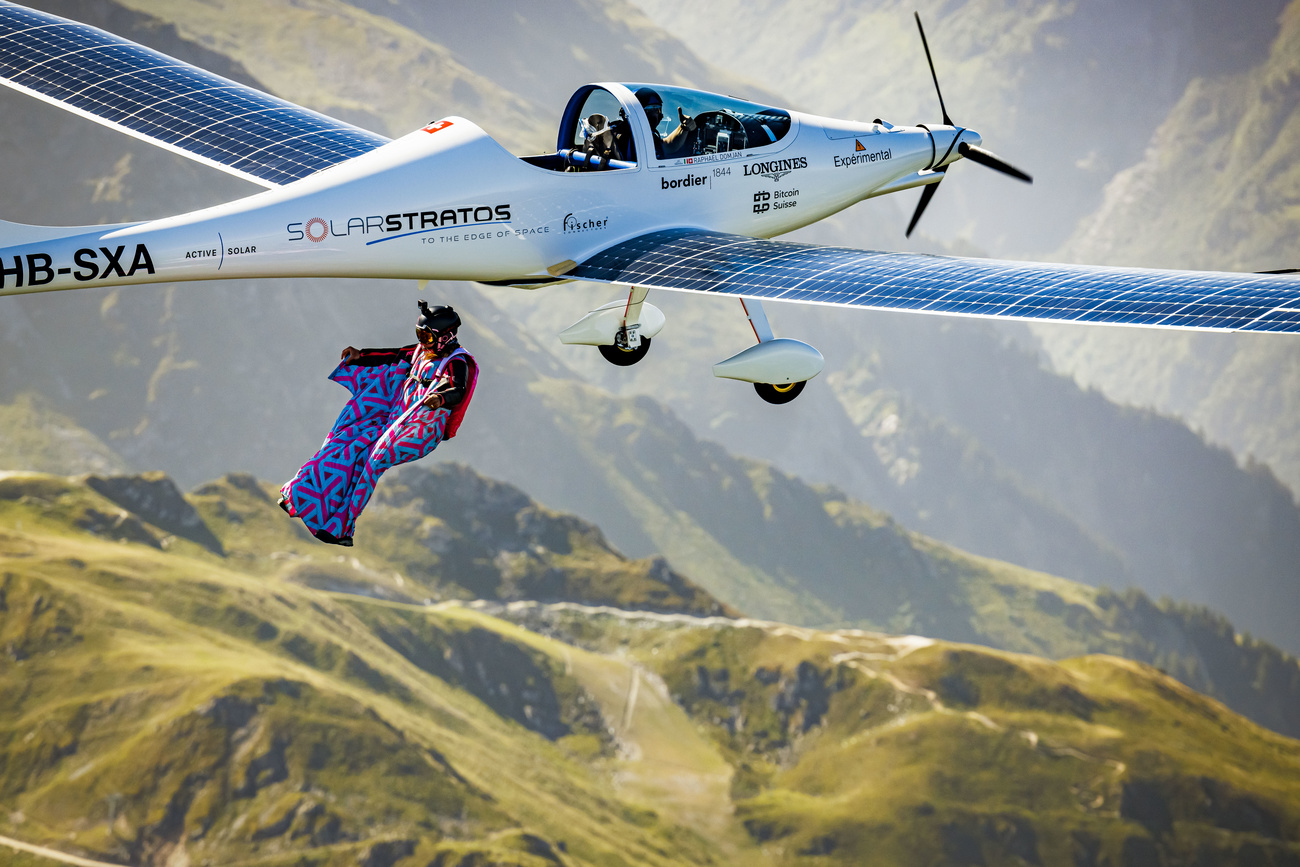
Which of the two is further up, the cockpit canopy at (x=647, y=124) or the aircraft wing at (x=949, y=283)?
the cockpit canopy at (x=647, y=124)

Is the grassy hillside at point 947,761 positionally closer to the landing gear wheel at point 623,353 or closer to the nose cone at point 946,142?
the nose cone at point 946,142

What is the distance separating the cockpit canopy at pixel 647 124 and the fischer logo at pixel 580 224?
43.9 inches

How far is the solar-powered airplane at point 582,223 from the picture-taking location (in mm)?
16953

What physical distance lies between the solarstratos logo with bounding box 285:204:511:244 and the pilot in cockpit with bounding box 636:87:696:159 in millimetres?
3878

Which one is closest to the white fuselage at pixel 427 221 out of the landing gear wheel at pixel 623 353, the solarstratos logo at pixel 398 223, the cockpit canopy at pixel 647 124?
the solarstratos logo at pixel 398 223

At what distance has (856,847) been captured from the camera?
16038 cm

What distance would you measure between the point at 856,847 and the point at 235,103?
154 metres

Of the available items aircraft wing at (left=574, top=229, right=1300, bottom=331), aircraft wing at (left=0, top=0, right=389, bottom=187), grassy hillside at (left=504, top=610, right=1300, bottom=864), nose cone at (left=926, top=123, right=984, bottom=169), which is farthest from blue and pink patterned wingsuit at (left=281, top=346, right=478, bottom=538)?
grassy hillside at (left=504, top=610, right=1300, bottom=864)

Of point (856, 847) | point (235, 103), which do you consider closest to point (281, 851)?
point (856, 847)

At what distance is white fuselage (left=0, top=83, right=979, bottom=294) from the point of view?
16234 mm

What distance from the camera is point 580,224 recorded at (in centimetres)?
2028

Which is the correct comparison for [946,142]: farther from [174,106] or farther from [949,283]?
[174,106]

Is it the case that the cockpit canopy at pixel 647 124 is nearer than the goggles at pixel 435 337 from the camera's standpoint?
No

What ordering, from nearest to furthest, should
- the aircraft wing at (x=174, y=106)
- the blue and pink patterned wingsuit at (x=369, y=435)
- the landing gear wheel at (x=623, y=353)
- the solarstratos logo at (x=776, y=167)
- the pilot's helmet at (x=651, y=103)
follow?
the blue and pink patterned wingsuit at (x=369, y=435) < the pilot's helmet at (x=651, y=103) < the landing gear wheel at (x=623, y=353) < the aircraft wing at (x=174, y=106) < the solarstratos logo at (x=776, y=167)
